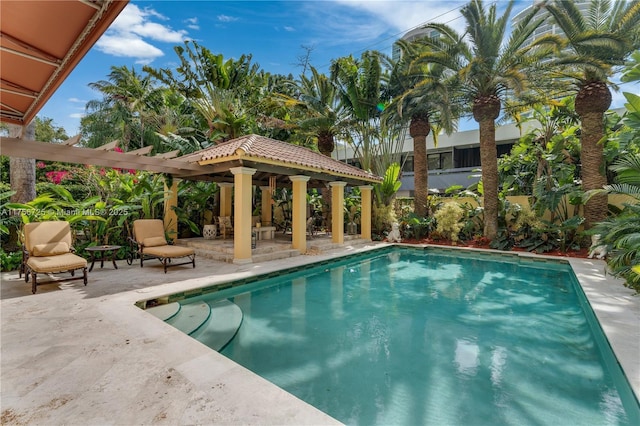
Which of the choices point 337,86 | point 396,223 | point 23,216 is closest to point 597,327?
point 396,223

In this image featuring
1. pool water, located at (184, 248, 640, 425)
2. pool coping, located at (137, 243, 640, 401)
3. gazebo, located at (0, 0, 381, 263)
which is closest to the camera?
gazebo, located at (0, 0, 381, 263)

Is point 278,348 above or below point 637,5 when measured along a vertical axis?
below

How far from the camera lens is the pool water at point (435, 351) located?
11.3ft

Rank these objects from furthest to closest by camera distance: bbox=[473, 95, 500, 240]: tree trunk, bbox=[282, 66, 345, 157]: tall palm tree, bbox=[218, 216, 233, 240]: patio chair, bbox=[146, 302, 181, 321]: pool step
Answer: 1. bbox=[282, 66, 345, 157]: tall palm tree
2. bbox=[473, 95, 500, 240]: tree trunk
3. bbox=[218, 216, 233, 240]: patio chair
4. bbox=[146, 302, 181, 321]: pool step

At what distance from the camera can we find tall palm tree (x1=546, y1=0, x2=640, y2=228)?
1098 cm

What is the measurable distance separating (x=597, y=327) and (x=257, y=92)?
17.3m

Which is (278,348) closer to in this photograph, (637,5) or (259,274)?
(259,274)

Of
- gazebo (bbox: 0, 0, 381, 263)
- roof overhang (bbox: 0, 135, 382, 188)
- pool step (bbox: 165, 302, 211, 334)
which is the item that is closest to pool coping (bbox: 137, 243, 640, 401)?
pool step (bbox: 165, 302, 211, 334)

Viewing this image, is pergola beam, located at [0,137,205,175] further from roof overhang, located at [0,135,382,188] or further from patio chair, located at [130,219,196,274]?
patio chair, located at [130,219,196,274]

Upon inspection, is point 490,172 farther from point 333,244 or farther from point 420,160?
point 333,244

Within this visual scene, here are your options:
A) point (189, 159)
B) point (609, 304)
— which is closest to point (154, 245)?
point (189, 159)

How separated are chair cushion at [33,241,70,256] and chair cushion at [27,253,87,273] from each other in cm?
13

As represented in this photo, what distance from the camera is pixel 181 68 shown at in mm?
14766

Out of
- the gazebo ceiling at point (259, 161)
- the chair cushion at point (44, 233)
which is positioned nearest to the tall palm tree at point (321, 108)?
the gazebo ceiling at point (259, 161)
